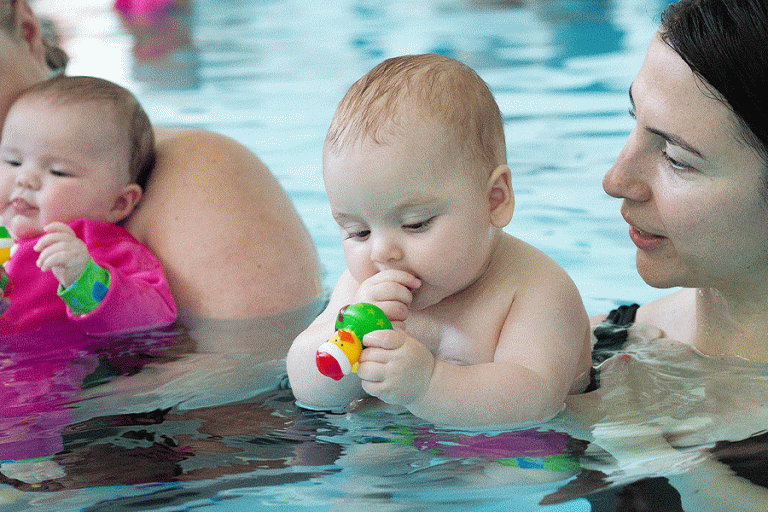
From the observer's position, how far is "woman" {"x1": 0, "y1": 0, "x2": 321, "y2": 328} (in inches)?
112

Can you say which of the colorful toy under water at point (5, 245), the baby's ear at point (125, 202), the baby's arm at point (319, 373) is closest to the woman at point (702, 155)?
the baby's arm at point (319, 373)

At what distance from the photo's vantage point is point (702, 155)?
6.22ft

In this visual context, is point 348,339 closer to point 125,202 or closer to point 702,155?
point 702,155

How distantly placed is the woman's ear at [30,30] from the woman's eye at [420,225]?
1881 millimetres

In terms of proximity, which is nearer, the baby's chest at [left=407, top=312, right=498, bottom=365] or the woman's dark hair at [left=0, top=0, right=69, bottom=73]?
the baby's chest at [left=407, top=312, right=498, bottom=365]

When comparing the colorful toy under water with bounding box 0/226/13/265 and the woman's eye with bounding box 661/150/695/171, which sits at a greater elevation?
the woman's eye with bounding box 661/150/695/171

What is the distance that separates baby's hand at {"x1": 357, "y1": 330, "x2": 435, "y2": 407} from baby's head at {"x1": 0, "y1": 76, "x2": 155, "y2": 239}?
1.44 metres

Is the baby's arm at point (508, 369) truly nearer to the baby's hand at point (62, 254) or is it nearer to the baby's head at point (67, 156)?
the baby's hand at point (62, 254)

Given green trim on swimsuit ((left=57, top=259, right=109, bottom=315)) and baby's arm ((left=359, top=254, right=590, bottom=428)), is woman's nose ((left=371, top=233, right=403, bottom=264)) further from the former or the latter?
green trim on swimsuit ((left=57, top=259, right=109, bottom=315))

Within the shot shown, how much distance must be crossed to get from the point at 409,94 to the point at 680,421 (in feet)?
2.94

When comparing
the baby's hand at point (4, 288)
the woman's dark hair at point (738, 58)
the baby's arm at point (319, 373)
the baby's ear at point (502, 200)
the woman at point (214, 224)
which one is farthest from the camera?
the woman at point (214, 224)

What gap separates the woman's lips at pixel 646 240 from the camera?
2061 millimetres

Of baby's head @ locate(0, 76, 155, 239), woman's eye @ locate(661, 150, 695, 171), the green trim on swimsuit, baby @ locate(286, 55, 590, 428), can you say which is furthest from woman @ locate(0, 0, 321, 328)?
woman's eye @ locate(661, 150, 695, 171)

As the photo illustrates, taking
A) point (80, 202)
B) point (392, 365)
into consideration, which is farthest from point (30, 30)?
point (392, 365)
